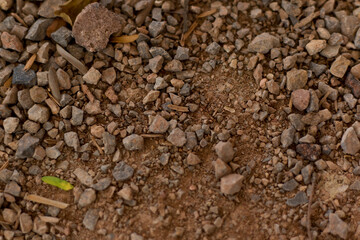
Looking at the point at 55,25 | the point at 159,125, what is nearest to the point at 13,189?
the point at 159,125

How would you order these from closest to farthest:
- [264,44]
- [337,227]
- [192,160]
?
[337,227] < [192,160] < [264,44]

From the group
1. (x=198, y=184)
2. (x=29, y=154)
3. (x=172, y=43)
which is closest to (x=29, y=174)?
(x=29, y=154)

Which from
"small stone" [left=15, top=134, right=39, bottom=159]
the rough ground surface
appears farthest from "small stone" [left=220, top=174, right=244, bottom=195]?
"small stone" [left=15, top=134, right=39, bottom=159]

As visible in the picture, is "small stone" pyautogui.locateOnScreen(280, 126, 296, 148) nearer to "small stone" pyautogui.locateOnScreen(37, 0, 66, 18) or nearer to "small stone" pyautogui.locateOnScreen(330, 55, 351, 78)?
"small stone" pyautogui.locateOnScreen(330, 55, 351, 78)

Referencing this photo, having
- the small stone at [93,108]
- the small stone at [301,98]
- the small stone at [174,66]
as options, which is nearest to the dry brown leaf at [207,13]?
the small stone at [174,66]

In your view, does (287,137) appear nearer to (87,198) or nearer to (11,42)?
(87,198)

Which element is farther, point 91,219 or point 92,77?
point 92,77

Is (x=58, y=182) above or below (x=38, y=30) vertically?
below

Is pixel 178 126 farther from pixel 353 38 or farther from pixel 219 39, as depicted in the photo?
pixel 353 38
